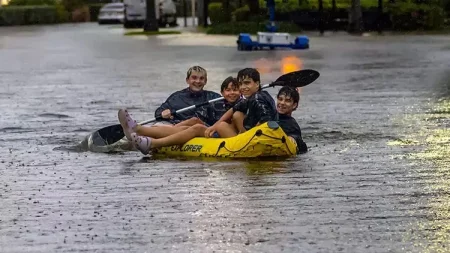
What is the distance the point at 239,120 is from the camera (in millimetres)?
11312

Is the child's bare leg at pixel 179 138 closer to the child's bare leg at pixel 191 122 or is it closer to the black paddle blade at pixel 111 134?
the child's bare leg at pixel 191 122

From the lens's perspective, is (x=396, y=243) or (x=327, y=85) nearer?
(x=396, y=243)

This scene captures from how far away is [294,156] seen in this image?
11.3 meters

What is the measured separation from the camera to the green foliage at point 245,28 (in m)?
40.7

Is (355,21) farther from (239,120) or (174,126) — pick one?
(239,120)

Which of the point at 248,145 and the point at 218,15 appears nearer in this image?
the point at 248,145

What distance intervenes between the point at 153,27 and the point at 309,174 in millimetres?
37496

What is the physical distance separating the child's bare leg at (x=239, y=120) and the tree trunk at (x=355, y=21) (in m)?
29.5

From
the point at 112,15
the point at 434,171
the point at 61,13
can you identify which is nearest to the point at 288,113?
the point at 434,171

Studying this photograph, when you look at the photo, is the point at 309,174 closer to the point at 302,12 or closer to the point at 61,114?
the point at 61,114

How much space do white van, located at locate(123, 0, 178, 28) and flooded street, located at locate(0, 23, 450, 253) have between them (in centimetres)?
3345

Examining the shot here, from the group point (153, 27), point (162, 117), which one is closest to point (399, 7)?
point (153, 27)

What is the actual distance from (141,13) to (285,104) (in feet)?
142

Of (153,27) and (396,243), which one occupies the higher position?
(396,243)
